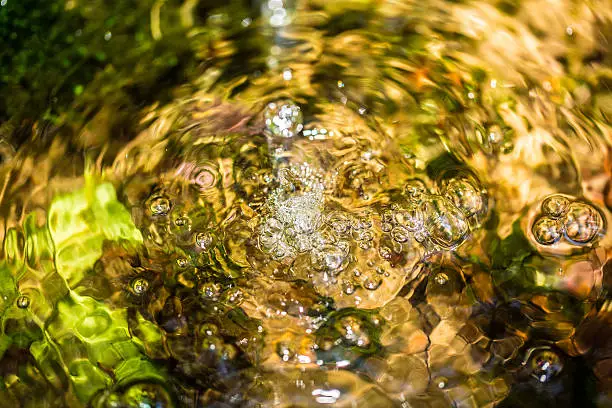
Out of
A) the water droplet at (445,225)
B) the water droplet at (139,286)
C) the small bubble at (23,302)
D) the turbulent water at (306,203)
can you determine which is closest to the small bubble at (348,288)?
the turbulent water at (306,203)

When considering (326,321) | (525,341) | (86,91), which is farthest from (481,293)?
(86,91)

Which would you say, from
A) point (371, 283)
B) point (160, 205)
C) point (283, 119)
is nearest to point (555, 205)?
point (371, 283)

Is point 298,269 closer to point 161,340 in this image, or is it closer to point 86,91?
point 161,340

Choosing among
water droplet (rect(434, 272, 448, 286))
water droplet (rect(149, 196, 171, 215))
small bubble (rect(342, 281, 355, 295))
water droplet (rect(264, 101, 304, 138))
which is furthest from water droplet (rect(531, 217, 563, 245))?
water droplet (rect(149, 196, 171, 215))

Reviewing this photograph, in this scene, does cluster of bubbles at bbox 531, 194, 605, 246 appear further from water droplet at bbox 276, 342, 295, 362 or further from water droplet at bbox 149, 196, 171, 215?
water droplet at bbox 149, 196, 171, 215

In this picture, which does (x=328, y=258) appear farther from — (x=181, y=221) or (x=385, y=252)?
(x=181, y=221)
